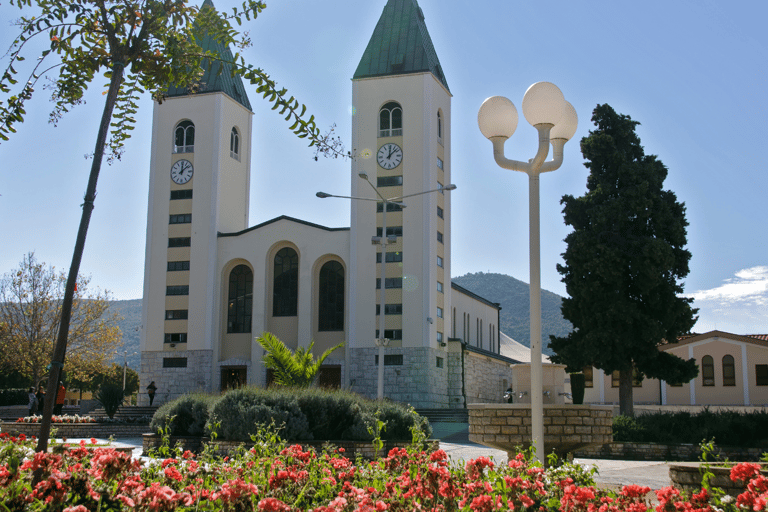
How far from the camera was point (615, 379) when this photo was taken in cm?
4394

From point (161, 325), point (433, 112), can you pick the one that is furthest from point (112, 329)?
point (433, 112)

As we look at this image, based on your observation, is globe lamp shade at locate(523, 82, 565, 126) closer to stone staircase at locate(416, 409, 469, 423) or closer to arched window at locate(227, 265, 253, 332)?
stone staircase at locate(416, 409, 469, 423)

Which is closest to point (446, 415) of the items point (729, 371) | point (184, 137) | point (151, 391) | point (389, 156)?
point (389, 156)

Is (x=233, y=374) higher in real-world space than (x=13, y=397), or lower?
higher

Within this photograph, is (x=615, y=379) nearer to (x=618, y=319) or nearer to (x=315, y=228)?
(x=618, y=319)

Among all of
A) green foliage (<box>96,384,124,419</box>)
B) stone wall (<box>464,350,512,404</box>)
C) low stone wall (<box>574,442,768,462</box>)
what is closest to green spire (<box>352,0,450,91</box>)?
stone wall (<box>464,350,512,404</box>)

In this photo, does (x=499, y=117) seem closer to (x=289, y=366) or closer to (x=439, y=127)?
(x=289, y=366)

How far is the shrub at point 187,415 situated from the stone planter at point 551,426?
33.1 ft

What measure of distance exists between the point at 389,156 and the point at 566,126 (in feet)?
114

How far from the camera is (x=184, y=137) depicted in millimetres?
48844

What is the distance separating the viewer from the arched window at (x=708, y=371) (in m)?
42.1

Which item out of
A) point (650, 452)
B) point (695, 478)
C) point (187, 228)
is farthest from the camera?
point (187, 228)

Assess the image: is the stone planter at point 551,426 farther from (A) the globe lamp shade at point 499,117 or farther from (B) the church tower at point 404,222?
(B) the church tower at point 404,222

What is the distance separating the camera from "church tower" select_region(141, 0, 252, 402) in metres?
45.9
